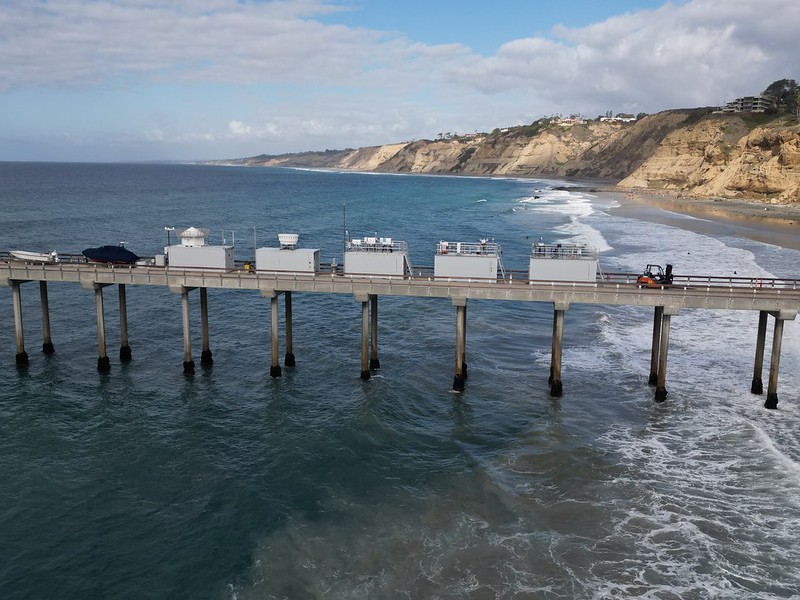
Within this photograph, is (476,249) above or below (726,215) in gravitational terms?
above

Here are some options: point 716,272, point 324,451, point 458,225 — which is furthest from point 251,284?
point 458,225

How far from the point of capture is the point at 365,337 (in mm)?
35188

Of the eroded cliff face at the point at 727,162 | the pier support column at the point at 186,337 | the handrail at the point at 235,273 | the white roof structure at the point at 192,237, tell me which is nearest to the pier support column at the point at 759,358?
the handrail at the point at 235,273

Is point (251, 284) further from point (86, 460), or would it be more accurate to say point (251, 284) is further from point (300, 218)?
point (300, 218)

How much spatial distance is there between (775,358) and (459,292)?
14.7 metres

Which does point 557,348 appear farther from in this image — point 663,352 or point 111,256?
point 111,256

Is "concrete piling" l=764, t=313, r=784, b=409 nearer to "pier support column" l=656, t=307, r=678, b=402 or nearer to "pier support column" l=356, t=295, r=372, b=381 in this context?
"pier support column" l=656, t=307, r=678, b=402

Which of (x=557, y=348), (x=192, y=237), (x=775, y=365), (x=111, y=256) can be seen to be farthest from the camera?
(x=192, y=237)

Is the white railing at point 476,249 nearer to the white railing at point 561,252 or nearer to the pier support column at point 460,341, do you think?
the white railing at point 561,252

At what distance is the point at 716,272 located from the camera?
5900 centimetres

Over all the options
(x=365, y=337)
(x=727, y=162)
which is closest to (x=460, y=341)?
(x=365, y=337)

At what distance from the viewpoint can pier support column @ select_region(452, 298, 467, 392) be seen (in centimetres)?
3347

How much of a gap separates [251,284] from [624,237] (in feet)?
207

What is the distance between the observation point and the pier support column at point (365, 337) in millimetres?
34625
